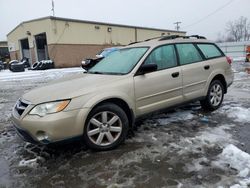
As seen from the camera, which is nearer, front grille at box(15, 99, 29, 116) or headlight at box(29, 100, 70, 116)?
headlight at box(29, 100, 70, 116)

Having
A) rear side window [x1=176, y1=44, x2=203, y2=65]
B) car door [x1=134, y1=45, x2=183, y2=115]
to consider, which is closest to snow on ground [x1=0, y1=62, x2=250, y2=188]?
car door [x1=134, y1=45, x2=183, y2=115]

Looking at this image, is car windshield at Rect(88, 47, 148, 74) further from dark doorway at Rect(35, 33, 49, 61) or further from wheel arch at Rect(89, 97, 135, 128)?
dark doorway at Rect(35, 33, 49, 61)

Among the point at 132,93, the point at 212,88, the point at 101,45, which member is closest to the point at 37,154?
the point at 132,93

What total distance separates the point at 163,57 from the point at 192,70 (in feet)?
2.44

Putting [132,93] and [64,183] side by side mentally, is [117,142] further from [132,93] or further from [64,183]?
[64,183]

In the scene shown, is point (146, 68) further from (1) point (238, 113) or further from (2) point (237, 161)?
(1) point (238, 113)

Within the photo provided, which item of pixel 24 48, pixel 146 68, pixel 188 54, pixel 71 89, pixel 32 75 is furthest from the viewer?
pixel 24 48

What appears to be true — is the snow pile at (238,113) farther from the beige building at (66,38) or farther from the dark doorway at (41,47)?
the dark doorway at (41,47)

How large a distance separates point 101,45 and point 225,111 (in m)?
25.9

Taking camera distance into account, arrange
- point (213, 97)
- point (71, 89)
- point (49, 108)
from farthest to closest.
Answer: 1. point (213, 97)
2. point (71, 89)
3. point (49, 108)

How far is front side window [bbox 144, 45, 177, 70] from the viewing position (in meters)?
4.59

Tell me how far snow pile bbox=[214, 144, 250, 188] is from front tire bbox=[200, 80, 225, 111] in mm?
2036

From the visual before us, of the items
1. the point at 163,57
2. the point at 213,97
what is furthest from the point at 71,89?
the point at 213,97

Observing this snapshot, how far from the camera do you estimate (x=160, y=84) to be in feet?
14.8
